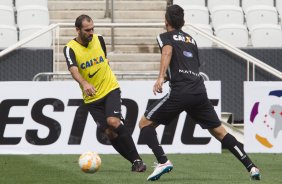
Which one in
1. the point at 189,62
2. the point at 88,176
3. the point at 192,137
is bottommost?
the point at 192,137

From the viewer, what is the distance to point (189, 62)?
10633 millimetres

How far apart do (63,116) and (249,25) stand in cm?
660

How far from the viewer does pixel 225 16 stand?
68.6 ft

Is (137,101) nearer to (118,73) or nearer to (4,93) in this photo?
(118,73)

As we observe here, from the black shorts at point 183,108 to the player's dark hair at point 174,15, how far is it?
80 centimetres

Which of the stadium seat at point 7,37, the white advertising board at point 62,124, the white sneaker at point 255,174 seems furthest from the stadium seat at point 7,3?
the white sneaker at point 255,174

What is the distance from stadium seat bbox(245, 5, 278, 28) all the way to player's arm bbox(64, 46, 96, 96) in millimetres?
9876

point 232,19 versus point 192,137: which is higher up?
point 232,19

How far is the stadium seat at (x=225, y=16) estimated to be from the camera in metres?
20.9

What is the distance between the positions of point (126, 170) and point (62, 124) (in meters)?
4.31

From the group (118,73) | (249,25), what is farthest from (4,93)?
(249,25)

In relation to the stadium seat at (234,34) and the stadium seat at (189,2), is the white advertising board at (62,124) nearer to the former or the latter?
the stadium seat at (234,34)

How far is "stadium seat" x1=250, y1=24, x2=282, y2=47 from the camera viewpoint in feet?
66.3

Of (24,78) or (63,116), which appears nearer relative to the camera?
(63,116)
